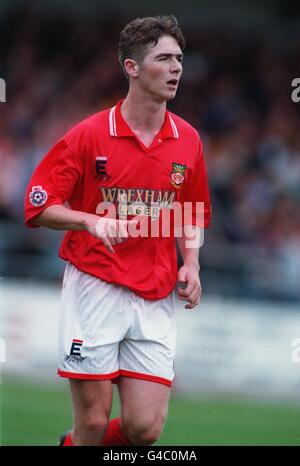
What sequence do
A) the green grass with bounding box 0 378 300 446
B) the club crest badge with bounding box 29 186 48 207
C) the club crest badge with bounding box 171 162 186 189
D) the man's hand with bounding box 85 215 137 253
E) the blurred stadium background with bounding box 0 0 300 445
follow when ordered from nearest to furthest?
the man's hand with bounding box 85 215 137 253
the club crest badge with bounding box 29 186 48 207
the club crest badge with bounding box 171 162 186 189
the green grass with bounding box 0 378 300 446
the blurred stadium background with bounding box 0 0 300 445

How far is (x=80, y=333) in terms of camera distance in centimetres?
556

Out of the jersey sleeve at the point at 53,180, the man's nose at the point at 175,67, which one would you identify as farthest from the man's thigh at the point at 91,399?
the man's nose at the point at 175,67

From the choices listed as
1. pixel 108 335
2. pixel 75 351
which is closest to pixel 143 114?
pixel 108 335

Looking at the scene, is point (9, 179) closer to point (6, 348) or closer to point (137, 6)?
point (6, 348)

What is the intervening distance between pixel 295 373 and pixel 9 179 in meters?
4.41

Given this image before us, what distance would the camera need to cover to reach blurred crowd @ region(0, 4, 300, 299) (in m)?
11.6

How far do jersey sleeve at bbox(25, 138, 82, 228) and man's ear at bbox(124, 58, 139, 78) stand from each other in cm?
53

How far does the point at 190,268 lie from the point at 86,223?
2.61ft

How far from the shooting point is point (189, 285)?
566 cm

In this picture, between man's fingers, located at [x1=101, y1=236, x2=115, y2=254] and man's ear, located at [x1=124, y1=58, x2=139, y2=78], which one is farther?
man's ear, located at [x1=124, y1=58, x2=139, y2=78]

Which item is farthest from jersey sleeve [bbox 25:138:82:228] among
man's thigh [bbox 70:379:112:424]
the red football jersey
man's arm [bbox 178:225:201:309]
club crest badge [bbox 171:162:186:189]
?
man's thigh [bbox 70:379:112:424]

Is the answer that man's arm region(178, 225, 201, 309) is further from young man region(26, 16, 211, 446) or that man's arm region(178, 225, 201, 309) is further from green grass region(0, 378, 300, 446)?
green grass region(0, 378, 300, 446)

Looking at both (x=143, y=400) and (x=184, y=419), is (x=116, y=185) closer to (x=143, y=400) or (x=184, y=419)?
(x=143, y=400)

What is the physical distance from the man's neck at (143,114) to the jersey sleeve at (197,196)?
33 centimetres
